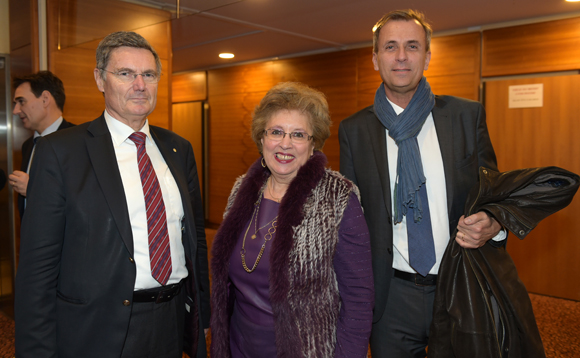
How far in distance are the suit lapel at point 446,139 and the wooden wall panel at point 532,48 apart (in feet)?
11.2

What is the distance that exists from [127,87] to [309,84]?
16.6 ft

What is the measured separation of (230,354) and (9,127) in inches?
142

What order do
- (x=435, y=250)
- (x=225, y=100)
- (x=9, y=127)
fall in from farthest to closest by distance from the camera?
(x=225, y=100), (x=9, y=127), (x=435, y=250)

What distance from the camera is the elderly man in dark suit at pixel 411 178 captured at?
176 cm

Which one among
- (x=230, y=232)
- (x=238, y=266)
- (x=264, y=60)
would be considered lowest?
(x=238, y=266)

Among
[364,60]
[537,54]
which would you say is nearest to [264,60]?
[364,60]

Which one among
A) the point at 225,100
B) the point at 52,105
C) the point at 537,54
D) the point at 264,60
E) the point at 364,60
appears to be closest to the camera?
the point at 52,105

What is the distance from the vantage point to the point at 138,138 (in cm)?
165

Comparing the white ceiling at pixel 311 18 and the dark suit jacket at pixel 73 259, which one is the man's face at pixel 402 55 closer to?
the white ceiling at pixel 311 18

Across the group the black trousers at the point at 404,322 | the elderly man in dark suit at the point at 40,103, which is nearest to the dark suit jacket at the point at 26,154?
the elderly man in dark suit at the point at 40,103

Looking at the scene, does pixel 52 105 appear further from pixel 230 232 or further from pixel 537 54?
pixel 537 54

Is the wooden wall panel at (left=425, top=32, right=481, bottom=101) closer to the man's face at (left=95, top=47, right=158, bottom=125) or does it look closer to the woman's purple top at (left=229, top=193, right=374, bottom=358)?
the woman's purple top at (left=229, top=193, right=374, bottom=358)

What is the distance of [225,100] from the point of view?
25.5ft

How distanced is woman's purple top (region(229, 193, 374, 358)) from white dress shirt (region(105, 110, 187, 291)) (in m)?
0.26
